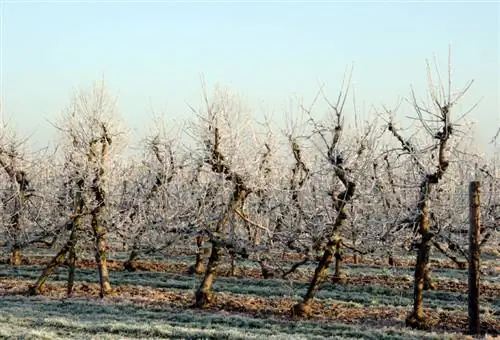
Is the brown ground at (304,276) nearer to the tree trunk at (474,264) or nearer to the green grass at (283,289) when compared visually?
the green grass at (283,289)

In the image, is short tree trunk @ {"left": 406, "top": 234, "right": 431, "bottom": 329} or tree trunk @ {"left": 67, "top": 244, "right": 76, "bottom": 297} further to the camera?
tree trunk @ {"left": 67, "top": 244, "right": 76, "bottom": 297}

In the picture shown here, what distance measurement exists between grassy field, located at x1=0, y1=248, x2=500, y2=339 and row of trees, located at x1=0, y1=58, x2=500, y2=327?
1014mm

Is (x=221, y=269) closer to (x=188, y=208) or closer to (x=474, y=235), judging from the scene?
(x=188, y=208)

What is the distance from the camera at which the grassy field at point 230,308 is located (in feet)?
53.0

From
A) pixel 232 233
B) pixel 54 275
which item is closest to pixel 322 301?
pixel 232 233

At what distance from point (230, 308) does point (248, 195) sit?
25.4ft

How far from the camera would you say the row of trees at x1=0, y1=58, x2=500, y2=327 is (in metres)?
19.4

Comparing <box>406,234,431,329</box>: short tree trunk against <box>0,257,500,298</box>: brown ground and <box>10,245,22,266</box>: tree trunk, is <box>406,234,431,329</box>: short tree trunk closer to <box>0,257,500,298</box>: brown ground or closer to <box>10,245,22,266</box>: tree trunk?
<box>0,257,500,298</box>: brown ground

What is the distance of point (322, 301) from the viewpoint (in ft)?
73.4

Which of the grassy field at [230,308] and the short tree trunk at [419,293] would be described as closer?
the grassy field at [230,308]

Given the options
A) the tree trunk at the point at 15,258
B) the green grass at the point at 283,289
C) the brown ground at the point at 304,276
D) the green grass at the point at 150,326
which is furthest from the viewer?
the tree trunk at the point at 15,258

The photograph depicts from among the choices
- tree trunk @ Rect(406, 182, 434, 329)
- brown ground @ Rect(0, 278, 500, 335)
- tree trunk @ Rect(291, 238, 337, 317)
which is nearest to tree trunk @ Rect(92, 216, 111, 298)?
brown ground @ Rect(0, 278, 500, 335)

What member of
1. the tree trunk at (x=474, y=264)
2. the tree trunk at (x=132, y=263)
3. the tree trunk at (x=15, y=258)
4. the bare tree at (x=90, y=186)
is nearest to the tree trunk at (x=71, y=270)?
the bare tree at (x=90, y=186)

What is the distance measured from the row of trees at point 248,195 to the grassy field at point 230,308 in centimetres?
101
